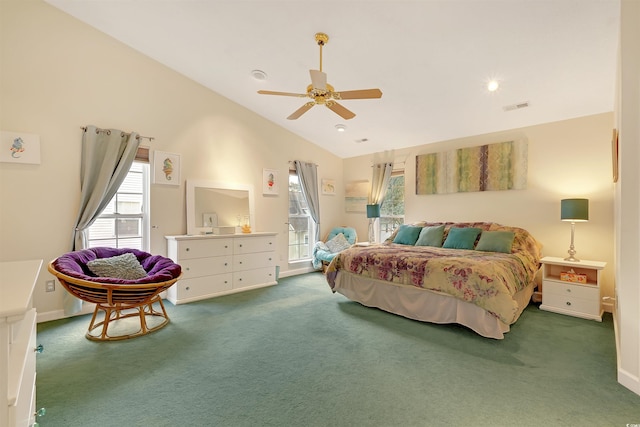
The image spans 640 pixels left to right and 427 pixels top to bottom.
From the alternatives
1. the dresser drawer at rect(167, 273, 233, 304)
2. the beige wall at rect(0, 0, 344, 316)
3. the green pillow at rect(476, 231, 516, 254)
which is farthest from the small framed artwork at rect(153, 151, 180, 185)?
the green pillow at rect(476, 231, 516, 254)

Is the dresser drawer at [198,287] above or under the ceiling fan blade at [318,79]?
under

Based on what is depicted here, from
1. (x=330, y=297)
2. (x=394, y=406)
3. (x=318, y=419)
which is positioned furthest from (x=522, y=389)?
(x=330, y=297)

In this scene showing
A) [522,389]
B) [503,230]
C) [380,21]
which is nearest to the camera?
[522,389]

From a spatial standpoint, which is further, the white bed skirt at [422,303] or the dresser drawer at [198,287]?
the dresser drawer at [198,287]

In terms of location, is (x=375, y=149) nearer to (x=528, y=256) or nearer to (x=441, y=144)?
(x=441, y=144)

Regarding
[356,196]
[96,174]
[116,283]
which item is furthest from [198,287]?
[356,196]

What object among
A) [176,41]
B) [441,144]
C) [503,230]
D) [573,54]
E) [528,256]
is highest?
[176,41]

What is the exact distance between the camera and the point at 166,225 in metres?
4.08

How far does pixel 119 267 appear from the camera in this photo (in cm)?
309

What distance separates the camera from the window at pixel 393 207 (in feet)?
18.6

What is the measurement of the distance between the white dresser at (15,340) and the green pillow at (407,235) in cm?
423

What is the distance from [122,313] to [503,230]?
4.98m

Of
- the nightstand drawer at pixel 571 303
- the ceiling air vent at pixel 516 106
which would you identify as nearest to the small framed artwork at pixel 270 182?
the ceiling air vent at pixel 516 106

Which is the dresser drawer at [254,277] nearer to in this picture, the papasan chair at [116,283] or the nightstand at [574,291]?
the papasan chair at [116,283]
